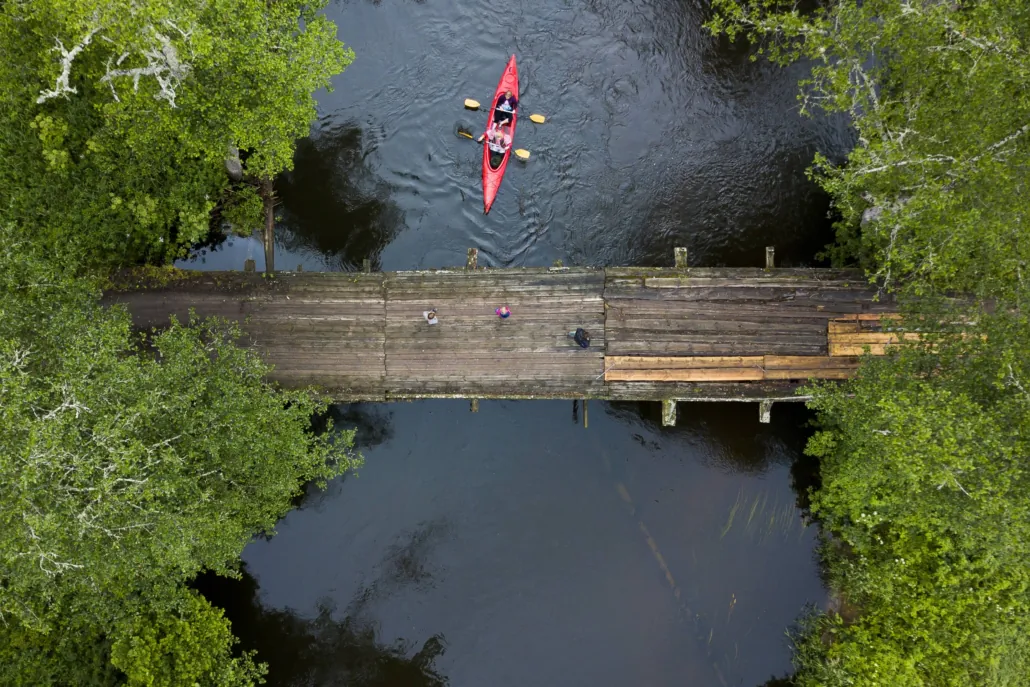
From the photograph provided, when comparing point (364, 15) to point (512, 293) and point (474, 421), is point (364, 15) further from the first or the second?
point (474, 421)

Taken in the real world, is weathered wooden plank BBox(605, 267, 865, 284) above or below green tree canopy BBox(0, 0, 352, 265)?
below

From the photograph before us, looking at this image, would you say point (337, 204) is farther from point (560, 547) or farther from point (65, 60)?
point (560, 547)

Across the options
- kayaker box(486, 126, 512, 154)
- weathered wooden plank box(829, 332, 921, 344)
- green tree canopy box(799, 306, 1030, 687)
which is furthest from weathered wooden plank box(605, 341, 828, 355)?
kayaker box(486, 126, 512, 154)

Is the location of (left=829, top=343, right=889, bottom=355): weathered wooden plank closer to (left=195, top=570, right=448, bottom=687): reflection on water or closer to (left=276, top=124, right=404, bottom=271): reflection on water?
(left=276, top=124, right=404, bottom=271): reflection on water

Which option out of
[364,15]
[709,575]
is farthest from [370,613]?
[364,15]

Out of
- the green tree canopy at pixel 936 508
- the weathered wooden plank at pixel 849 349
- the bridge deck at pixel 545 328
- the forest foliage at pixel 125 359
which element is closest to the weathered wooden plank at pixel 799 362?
the bridge deck at pixel 545 328

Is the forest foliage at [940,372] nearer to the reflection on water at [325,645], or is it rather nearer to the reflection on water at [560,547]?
the reflection on water at [560,547]
